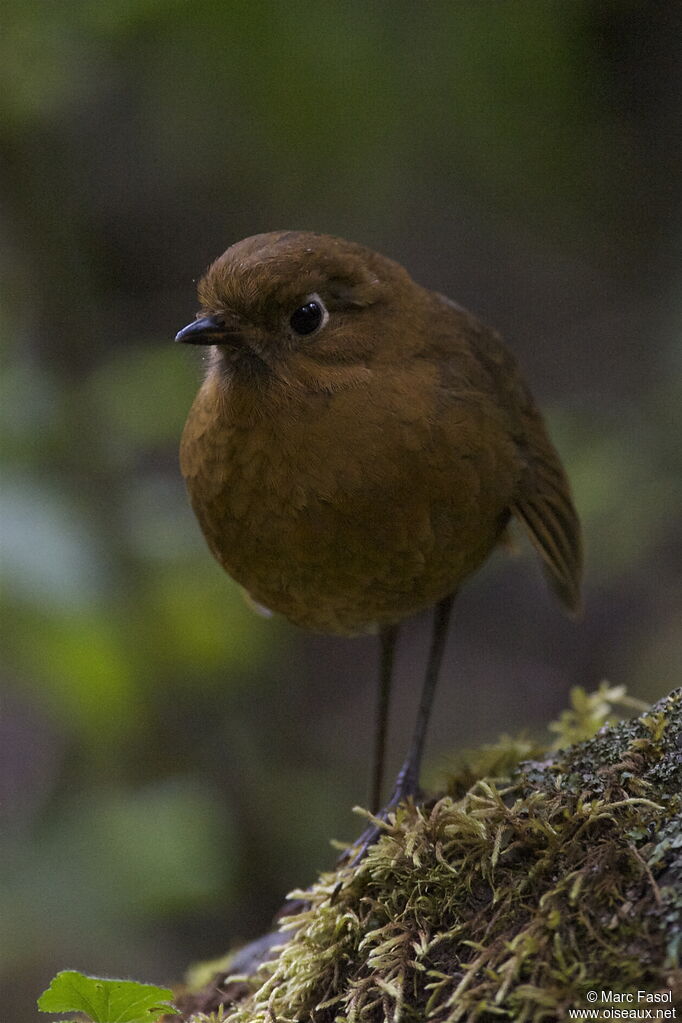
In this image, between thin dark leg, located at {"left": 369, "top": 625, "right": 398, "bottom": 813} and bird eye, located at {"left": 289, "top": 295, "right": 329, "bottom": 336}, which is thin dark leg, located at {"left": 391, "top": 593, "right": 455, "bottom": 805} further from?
bird eye, located at {"left": 289, "top": 295, "right": 329, "bottom": 336}

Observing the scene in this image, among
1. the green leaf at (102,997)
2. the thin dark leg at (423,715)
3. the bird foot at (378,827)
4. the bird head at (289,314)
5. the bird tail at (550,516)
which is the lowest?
the green leaf at (102,997)

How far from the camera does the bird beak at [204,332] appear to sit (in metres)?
2.72

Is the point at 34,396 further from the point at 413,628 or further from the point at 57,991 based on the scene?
the point at 413,628

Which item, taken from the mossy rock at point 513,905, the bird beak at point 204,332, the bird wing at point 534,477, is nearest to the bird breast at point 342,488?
the bird beak at point 204,332

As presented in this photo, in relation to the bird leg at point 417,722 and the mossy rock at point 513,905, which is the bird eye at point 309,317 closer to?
the bird leg at point 417,722

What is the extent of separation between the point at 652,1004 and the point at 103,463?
10.6 ft

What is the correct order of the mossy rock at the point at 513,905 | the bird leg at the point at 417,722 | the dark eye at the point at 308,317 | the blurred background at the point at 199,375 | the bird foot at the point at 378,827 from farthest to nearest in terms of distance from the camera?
the blurred background at the point at 199,375
the bird leg at the point at 417,722
the dark eye at the point at 308,317
the bird foot at the point at 378,827
the mossy rock at the point at 513,905

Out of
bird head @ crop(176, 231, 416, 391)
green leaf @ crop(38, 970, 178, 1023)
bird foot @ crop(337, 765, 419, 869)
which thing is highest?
bird head @ crop(176, 231, 416, 391)

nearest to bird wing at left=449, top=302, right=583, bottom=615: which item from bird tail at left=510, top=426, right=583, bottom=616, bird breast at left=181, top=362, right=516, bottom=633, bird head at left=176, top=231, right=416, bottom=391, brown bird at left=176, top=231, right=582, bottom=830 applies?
bird tail at left=510, top=426, right=583, bottom=616

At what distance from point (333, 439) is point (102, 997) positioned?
1371 millimetres

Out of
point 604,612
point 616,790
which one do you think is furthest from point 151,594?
point 604,612

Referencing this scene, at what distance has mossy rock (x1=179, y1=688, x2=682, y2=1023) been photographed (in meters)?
1.77

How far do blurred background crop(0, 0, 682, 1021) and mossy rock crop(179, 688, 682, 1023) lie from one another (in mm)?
1642

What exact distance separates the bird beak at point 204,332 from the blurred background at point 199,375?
1.17 meters
